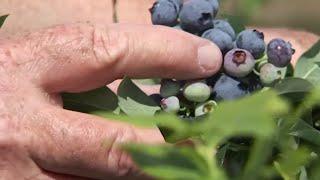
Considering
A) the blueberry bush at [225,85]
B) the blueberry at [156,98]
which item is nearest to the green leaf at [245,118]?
the blueberry bush at [225,85]

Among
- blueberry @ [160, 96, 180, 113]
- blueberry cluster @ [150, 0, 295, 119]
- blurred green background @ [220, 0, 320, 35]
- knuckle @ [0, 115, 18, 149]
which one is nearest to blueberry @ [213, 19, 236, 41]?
blueberry cluster @ [150, 0, 295, 119]

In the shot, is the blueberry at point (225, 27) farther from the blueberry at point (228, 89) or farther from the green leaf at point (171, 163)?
the green leaf at point (171, 163)

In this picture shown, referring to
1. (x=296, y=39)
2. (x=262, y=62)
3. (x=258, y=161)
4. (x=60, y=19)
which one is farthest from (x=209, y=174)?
(x=60, y=19)

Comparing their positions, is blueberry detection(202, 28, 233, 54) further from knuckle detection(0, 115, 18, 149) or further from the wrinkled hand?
knuckle detection(0, 115, 18, 149)

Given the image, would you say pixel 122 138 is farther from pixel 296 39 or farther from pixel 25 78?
pixel 296 39

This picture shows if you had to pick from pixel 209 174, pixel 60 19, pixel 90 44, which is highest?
pixel 209 174

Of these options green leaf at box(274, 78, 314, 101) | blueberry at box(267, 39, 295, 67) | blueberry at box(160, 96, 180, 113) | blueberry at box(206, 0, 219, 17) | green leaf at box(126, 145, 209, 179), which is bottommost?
blueberry at box(160, 96, 180, 113)

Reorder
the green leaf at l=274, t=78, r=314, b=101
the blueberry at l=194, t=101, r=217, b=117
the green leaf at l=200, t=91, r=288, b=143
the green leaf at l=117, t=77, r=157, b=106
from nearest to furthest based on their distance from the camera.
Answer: the green leaf at l=200, t=91, r=288, b=143 → the green leaf at l=274, t=78, r=314, b=101 → the blueberry at l=194, t=101, r=217, b=117 → the green leaf at l=117, t=77, r=157, b=106

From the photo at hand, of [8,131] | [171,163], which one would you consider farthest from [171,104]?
[171,163]
